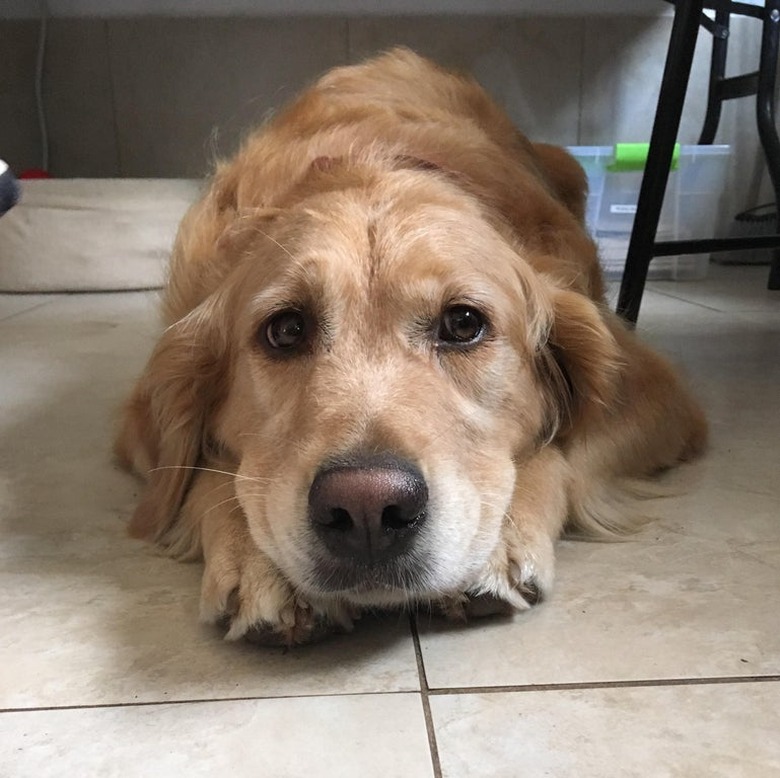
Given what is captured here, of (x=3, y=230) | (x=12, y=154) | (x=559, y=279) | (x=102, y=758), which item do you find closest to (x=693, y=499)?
(x=559, y=279)

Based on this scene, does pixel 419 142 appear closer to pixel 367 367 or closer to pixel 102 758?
pixel 367 367

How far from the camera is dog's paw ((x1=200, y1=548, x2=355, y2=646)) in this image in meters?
1.24

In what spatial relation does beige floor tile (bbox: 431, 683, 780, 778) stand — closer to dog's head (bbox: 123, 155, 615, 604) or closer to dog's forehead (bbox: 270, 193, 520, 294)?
dog's head (bbox: 123, 155, 615, 604)

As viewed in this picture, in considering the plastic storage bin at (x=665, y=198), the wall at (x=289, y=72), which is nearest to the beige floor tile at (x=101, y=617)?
the plastic storage bin at (x=665, y=198)

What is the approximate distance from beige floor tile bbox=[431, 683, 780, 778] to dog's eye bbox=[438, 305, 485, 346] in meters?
0.61

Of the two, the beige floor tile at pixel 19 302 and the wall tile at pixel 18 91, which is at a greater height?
the wall tile at pixel 18 91

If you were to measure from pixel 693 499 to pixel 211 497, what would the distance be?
0.97 m

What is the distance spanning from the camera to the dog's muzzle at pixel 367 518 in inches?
43.8

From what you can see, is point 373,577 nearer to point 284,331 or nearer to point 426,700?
point 426,700

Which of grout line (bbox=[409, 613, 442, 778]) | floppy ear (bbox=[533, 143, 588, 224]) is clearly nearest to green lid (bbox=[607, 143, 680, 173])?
floppy ear (bbox=[533, 143, 588, 224])

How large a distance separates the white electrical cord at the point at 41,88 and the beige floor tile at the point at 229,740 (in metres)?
4.85

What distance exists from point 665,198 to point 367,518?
396 centimetres

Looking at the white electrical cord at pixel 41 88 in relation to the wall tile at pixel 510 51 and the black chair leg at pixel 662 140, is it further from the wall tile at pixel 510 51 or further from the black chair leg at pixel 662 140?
the black chair leg at pixel 662 140

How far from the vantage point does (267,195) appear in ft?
6.31
